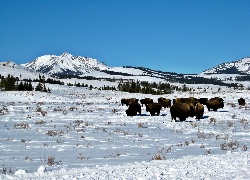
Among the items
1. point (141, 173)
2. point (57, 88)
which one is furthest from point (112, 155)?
point (57, 88)

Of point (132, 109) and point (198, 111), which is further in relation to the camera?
point (132, 109)

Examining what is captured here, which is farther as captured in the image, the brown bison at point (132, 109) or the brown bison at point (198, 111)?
the brown bison at point (132, 109)

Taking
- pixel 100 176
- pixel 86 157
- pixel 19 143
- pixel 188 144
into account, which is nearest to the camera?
pixel 100 176

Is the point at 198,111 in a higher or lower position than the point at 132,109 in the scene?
lower

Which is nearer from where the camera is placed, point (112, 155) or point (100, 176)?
point (100, 176)

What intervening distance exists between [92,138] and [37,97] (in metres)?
52.6

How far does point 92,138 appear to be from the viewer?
13664 mm

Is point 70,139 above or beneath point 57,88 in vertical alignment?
beneath

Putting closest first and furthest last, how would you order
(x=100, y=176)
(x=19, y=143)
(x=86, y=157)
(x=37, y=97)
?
(x=100, y=176), (x=86, y=157), (x=19, y=143), (x=37, y=97)

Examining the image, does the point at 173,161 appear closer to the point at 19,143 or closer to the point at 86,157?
the point at 86,157

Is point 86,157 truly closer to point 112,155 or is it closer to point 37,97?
point 112,155

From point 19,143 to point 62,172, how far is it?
5.12 m

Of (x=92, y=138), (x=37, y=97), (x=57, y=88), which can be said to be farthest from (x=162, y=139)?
(x=57, y=88)

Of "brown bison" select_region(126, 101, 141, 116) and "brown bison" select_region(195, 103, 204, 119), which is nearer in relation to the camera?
"brown bison" select_region(195, 103, 204, 119)
